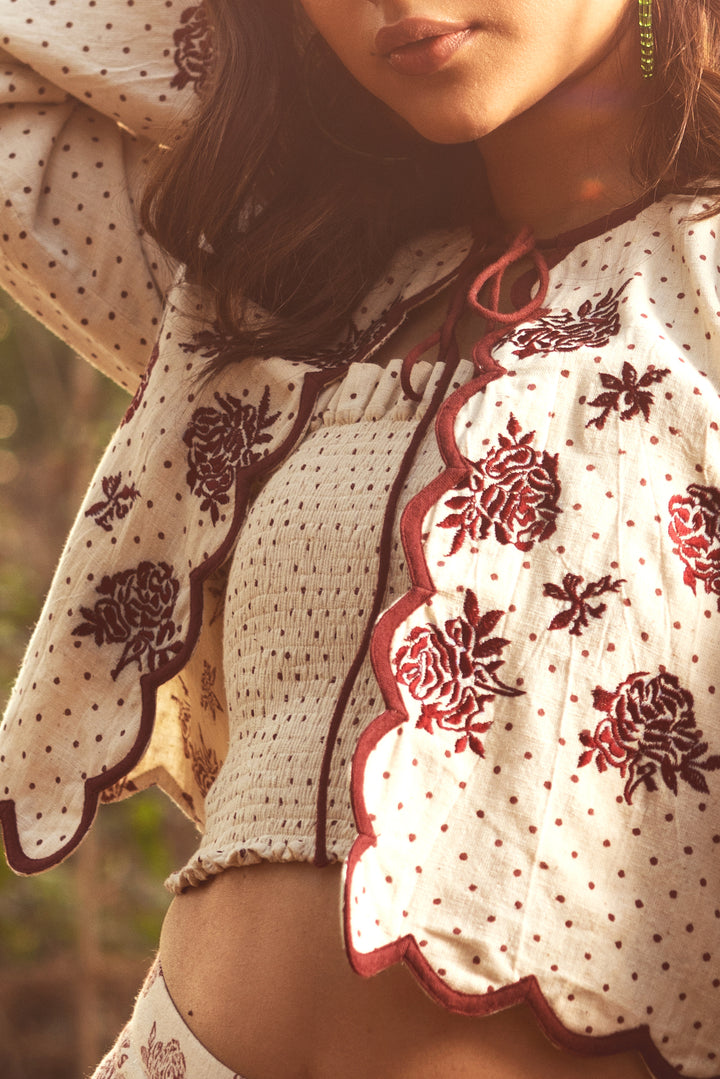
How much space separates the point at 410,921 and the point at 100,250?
836mm

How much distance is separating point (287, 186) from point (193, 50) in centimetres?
20

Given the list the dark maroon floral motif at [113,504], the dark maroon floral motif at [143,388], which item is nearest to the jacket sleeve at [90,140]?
the dark maroon floral motif at [143,388]

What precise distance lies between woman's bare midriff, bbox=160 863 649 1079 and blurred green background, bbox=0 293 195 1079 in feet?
7.40

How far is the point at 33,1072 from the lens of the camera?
3402 millimetres

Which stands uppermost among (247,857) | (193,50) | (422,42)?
(193,50)

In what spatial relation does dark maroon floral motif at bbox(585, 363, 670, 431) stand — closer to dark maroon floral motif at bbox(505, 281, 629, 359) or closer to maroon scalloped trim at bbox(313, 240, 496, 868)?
dark maroon floral motif at bbox(505, 281, 629, 359)

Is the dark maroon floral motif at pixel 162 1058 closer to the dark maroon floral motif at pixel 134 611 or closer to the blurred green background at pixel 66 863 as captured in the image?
the dark maroon floral motif at pixel 134 611

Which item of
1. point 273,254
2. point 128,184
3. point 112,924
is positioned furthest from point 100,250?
point 112,924

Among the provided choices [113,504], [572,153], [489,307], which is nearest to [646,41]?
[572,153]

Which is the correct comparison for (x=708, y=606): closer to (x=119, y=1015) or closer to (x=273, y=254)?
(x=273, y=254)

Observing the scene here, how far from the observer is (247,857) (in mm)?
979

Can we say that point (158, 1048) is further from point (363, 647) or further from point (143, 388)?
point (143, 388)

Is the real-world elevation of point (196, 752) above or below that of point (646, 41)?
below

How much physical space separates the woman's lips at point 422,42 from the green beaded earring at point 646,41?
0.16 metres
